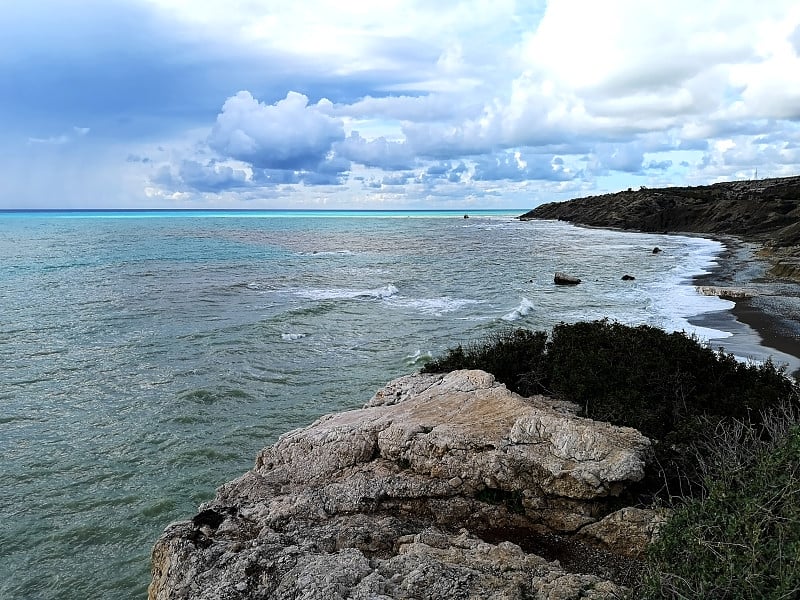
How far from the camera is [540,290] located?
35.8 meters

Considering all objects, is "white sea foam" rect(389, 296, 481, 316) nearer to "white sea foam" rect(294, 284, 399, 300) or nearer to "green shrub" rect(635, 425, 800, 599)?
"white sea foam" rect(294, 284, 399, 300)

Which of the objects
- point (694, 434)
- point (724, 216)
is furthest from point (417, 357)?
point (724, 216)

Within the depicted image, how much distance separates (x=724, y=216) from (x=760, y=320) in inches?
2997

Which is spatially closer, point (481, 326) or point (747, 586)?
point (747, 586)

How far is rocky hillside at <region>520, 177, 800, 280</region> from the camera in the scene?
175 feet

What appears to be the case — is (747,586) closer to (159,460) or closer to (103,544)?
(103,544)

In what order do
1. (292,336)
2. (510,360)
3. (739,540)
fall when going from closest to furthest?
1. (739,540)
2. (510,360)
3. (292,336)

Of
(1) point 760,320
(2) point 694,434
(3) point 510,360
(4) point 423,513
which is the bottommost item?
(1) point 760,320

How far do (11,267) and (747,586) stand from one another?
55.5 meters

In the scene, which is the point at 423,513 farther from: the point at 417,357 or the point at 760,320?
the point at 760,320

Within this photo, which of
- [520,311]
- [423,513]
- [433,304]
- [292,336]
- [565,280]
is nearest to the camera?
[423,513]

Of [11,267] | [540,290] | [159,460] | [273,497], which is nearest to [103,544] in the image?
[159,460]

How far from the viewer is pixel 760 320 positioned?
22.6 metres

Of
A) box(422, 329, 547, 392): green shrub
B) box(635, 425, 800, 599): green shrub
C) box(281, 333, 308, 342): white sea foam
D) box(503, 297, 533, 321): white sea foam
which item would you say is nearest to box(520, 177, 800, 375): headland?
box(503, 297, 533, 321): white sea foam
